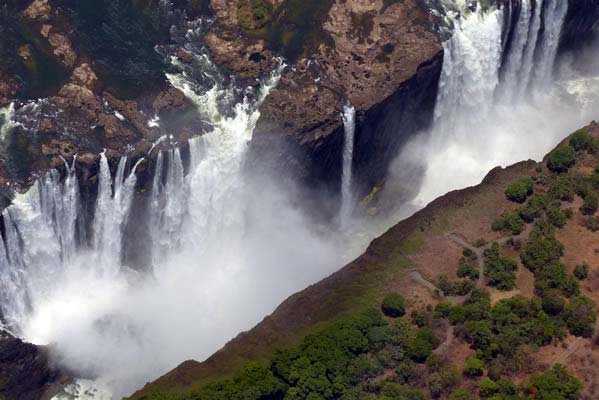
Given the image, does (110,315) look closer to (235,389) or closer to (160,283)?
(160,283)

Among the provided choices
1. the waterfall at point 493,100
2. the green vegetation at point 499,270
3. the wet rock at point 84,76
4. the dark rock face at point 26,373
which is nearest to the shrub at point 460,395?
the green vegetation at point 499,270

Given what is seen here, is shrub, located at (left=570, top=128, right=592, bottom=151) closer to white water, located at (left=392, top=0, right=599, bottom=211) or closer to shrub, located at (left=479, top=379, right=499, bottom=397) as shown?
white water, located at (left=392, top=0, right=599, bottom=211)

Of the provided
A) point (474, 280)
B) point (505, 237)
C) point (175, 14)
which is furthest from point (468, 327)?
point (175, 14)

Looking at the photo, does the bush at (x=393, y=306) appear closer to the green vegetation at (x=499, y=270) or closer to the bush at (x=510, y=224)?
the green vegetation at (x=499, y=270)

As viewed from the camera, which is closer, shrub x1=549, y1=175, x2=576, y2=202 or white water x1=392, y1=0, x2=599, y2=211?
shrub x1=549, y1=175, x2=576, y2=202

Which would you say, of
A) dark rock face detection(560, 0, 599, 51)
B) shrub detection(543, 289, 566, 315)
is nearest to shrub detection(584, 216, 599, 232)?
shrub detection(543, 289, 566, 315)
